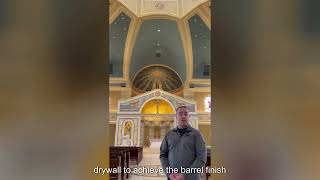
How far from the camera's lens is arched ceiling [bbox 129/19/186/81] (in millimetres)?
24172

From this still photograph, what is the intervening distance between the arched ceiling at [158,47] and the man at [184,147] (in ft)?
70.7

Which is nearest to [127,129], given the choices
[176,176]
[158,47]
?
[158,47]

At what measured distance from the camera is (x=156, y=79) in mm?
28484

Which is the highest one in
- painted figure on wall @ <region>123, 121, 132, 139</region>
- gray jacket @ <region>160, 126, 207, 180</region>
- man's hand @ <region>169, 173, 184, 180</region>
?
gray jacket @ <region>160, 126, 207, 180</region>

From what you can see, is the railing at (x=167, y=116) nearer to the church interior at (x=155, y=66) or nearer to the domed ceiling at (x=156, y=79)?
the church interior at (x=155, y=66)

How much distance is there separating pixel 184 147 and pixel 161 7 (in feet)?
68.7

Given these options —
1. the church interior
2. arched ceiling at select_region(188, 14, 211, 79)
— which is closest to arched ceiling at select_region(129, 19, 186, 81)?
the church interior

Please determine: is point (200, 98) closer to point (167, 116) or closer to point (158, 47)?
point (167, 116)

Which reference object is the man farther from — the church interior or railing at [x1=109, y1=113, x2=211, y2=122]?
railing at [x1=109, y1=113, x2=211, y2=122]
